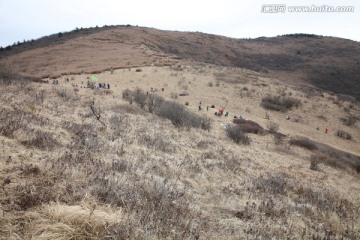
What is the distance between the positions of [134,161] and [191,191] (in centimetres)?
155

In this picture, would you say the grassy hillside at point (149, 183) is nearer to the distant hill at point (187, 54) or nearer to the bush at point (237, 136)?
the bush at point (237, 136)

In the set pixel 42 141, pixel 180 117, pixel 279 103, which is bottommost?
pixel 279 103

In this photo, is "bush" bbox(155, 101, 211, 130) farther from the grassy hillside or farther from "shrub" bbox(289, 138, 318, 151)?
"shrub" bbox(289, 138, 318, 151)

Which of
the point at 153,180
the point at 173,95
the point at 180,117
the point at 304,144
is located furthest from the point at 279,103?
the point at 153,180

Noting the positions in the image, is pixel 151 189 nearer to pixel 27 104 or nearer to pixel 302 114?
pixel 27 104

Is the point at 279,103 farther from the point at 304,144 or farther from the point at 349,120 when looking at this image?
the point at 304,144

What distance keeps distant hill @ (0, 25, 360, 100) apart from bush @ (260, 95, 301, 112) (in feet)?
45.6

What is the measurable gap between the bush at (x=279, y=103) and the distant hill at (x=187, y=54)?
13.9 metres

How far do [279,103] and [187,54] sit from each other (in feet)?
99.8

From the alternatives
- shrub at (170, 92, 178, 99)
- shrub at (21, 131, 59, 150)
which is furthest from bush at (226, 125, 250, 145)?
shrub at (170, 92, 178, 99)

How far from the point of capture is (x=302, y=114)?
1008 inches

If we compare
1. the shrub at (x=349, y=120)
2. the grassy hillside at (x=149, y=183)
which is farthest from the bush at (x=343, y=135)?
the grassy hillside at (x=149, y=183)

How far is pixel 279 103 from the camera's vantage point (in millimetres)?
26328

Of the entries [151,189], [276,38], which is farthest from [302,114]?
[276,38]
